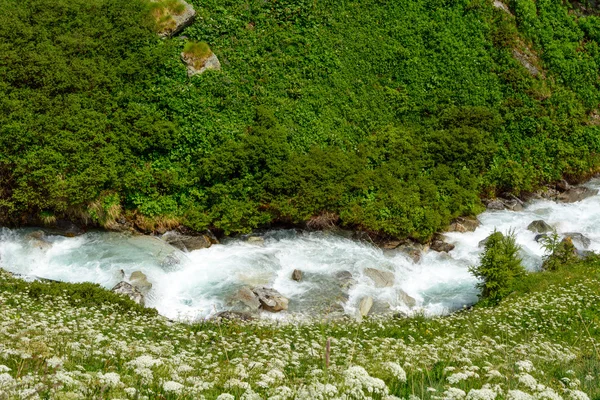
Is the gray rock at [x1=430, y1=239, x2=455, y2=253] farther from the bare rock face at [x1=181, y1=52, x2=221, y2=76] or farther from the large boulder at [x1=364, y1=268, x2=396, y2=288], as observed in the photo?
the bare rock face at [x1=181, y1=52, x2=221, y2=76]

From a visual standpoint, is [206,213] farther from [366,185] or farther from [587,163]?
[587,163]

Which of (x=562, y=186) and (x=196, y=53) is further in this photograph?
(x=562, y=186)

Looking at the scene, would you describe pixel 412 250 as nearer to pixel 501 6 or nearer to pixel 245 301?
pixel 245 301

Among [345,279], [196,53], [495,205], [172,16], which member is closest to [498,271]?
[345,279]

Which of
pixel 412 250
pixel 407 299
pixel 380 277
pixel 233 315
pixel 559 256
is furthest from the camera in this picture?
pixel 412 250

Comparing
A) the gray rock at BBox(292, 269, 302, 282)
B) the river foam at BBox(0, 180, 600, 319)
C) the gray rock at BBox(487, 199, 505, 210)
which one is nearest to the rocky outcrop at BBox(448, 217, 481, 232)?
the river foam at BBox(0, 180, 600, 319)
